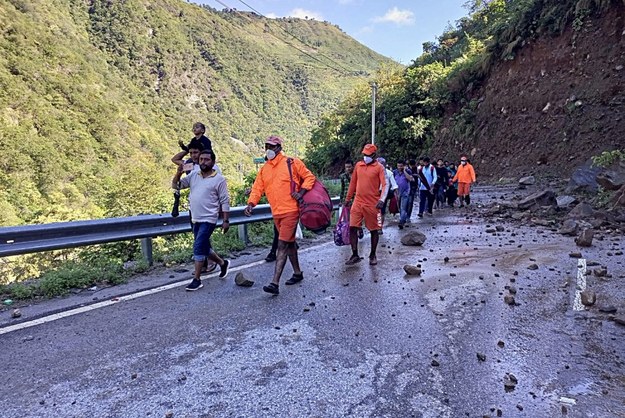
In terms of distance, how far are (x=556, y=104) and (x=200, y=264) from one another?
21.5 m

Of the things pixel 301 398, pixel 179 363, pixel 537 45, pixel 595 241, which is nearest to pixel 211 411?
pixel 301 398

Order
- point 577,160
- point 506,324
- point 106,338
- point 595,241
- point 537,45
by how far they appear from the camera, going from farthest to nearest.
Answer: point 537,45 → point 577,160 → point 595,241 → point 506,324 → point 106,338

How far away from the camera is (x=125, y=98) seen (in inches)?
4269

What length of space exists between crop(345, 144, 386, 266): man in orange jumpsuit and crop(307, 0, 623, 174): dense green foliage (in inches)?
779

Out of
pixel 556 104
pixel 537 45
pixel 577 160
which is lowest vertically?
pixel 577 160

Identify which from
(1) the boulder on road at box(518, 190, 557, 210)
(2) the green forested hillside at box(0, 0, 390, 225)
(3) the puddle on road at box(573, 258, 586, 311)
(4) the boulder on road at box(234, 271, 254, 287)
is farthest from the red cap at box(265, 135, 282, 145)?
(2) the green forested hillside at box(0, 0, 390, 225)

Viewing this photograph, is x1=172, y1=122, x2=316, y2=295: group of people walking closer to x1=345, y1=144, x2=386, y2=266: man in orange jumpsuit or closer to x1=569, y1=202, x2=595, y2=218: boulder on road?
x1=345, y1=144, x2=386, y2=266: man in orange jumpsuit

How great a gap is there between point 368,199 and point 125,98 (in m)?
114

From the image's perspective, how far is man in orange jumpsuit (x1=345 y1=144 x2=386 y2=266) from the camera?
23.7 feet

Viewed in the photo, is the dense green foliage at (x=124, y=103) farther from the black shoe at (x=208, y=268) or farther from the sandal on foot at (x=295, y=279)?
the sandal on foot at (x=295, y=279)

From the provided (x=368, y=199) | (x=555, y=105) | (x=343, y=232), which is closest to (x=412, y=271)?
(x=368, y=199)

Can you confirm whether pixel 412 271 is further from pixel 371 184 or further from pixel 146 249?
pixel 146 249

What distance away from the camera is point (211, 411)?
275cm

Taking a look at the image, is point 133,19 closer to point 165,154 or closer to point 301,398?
point 165,154
